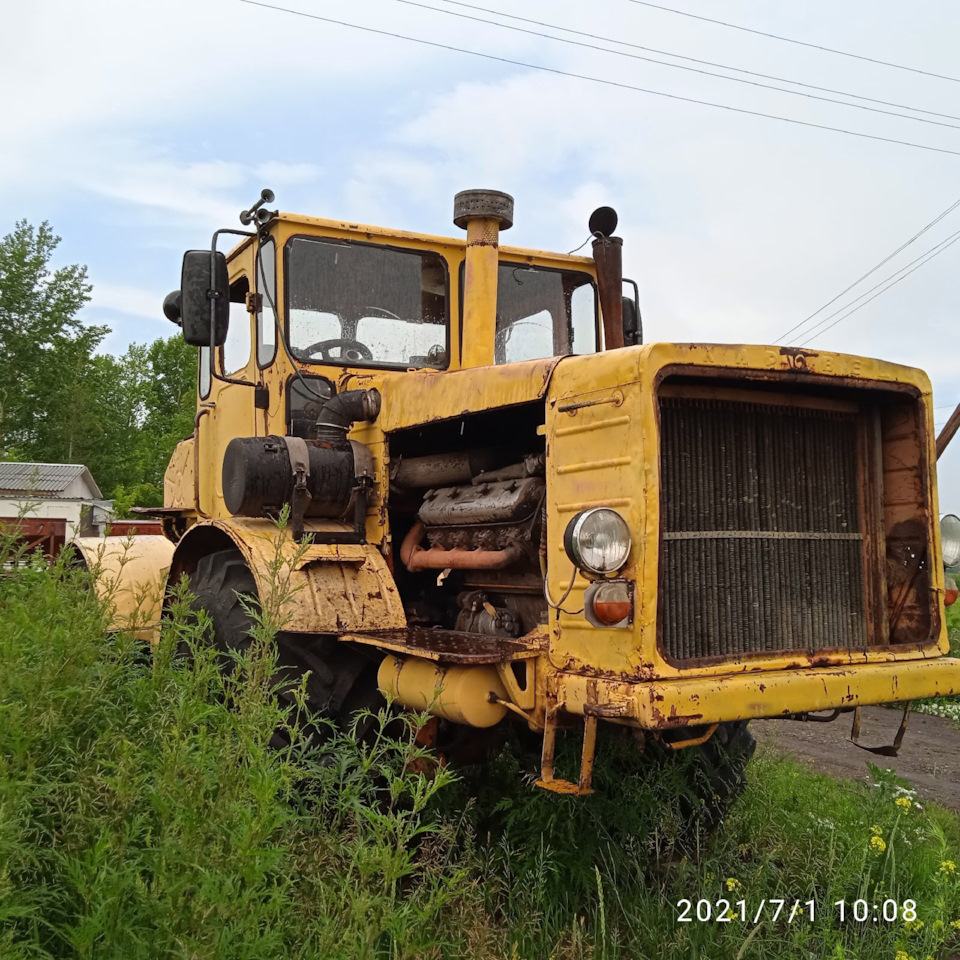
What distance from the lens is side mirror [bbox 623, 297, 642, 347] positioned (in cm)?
570

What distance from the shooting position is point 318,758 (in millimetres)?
3873

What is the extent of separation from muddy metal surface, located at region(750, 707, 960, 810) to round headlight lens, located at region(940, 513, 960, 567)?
2288 mm

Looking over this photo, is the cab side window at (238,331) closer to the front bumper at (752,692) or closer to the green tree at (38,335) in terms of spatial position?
the front bumper at (752,692)

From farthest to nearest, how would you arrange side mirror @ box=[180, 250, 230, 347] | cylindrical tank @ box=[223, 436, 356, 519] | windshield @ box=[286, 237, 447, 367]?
windshield @ box=[286, 237, 447, 367], side mirror @ box=[180, 250, 230, 347], cylindrical tank @ box=[223, 436, 356, 519]

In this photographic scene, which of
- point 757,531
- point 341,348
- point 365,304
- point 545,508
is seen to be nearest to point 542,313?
point 365,304

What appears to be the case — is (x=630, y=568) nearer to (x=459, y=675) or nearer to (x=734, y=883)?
(x=459, y=675)

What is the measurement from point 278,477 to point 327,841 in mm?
1744

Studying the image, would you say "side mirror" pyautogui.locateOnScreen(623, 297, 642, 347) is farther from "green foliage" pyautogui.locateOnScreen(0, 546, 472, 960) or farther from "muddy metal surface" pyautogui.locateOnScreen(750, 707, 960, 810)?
"green foliage" pyautogui.locateOnScreen(0, 546, 472, 960)

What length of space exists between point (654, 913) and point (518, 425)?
1.98 metres

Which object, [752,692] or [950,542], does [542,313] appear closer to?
[950,542]

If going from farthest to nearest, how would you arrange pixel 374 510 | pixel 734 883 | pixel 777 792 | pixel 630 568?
1. pixel 777 792
2. pixel 374 510
3. pixel 734 883
4. pixel 630 568

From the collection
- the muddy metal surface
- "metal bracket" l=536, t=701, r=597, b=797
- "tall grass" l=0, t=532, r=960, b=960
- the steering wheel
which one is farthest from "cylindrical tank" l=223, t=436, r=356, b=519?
the muddy metal surface

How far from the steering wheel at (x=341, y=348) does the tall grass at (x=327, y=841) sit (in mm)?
1571

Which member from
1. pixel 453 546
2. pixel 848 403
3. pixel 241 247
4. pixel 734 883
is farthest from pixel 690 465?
pixel 241 247
